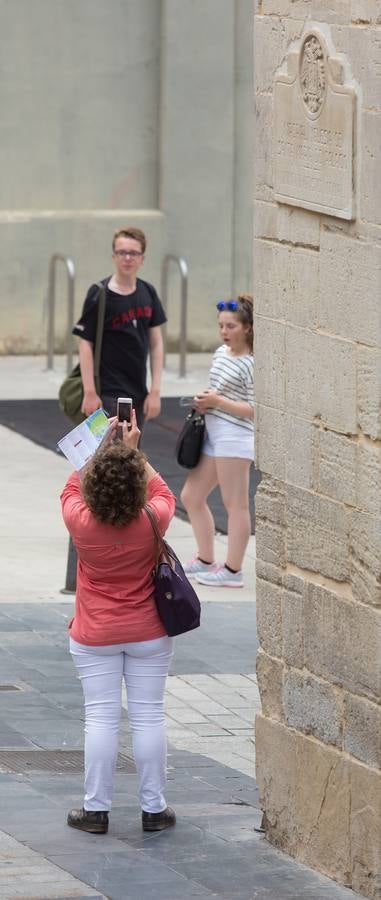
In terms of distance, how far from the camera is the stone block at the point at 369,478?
21.7ft

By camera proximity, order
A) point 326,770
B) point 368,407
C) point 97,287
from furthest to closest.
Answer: point 97,287 → point 326,770 → point 368,407

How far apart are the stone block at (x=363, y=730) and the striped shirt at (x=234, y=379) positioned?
4.67 meters

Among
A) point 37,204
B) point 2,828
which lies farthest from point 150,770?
point 37,204

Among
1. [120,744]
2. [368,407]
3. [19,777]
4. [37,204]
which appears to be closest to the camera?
[368,407]

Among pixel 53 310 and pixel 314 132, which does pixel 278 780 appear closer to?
pixel 314 132

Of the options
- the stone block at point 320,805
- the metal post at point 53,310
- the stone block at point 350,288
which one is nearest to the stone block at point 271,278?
the stone block at point 350,288

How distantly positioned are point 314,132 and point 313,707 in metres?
1.96

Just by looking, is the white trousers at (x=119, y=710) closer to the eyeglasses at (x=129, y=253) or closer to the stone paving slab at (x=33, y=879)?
the stone paving slab at (x=33, y=879)

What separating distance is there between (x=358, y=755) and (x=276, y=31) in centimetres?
250

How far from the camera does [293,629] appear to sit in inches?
286

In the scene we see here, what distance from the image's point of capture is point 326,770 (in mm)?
7082

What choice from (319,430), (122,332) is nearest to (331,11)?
(319,430)

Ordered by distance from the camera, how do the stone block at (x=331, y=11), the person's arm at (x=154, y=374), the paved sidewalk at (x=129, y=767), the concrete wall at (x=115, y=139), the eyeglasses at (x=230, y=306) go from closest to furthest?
the stone block at (x=331, y=11) < the paved sidewalk at (x=129, y=767) < the eyeglasses at (x=230, y=306) < the person's arm at (x=154, y=374) < the concrete wall at (x=115, y=139)

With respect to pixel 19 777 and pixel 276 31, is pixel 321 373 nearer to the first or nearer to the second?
pixel 276 31
